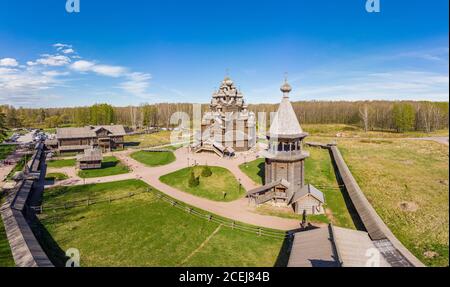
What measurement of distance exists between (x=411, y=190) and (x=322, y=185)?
8795mm

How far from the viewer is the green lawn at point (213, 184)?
3194 centimetres

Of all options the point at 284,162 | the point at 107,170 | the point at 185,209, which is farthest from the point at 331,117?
the point at 185,209

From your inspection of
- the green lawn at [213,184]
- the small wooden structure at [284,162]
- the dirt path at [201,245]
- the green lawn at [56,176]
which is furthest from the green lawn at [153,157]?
the dirt path at [201,245]

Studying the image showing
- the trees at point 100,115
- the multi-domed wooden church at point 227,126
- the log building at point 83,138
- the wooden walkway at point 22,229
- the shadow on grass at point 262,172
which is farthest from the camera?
the trees at point 100,115

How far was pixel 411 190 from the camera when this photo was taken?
30406 mm

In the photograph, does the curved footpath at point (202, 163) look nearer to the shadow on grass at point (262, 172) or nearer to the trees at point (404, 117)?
the shadow on grass at point (262, 172)

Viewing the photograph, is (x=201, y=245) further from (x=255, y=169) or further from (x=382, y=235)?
(x=255, y=169)

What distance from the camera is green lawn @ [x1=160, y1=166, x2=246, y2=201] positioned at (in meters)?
31.9

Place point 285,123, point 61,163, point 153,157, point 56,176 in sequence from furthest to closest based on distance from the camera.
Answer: point 153,157
point 61,163
point 56,176
point 285,123

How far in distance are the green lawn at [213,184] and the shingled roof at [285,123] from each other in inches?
326

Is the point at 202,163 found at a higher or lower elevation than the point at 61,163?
higher

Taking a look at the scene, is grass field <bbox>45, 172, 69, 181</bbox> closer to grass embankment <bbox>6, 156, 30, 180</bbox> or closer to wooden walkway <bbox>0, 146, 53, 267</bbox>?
grass embankment <bbox>6, 156, 30, 180</bbox>

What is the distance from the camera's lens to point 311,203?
87.2ft
